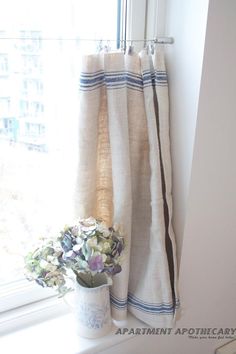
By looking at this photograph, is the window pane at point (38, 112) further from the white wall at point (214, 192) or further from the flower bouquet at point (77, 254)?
the white wall at point (214, 192)

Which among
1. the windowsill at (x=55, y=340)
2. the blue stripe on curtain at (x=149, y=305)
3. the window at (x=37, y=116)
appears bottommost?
the windowsill at (x=55, y=340)

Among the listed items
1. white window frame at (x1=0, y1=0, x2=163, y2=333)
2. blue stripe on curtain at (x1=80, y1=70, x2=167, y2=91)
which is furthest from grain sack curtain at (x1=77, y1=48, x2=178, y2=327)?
white window frame at (x1=0, y1=0, x2=163, y2=333)

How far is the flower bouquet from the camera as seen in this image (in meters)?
0.93

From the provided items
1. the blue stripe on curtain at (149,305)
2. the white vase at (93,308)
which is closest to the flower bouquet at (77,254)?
the white vase at (93,308)

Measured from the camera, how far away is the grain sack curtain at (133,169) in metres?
0.95

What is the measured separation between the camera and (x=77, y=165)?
996 millimetres

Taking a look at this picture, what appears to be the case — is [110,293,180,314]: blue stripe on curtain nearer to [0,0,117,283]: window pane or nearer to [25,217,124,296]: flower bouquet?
[25,217,124,296]: flower bouquet

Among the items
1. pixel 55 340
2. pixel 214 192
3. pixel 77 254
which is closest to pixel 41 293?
pixel 55 340

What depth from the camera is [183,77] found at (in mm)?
964

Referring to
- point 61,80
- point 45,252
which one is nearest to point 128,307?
point 45,252

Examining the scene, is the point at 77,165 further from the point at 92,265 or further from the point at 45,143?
the point at 92,265

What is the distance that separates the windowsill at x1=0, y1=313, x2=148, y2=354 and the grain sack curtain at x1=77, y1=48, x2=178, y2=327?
0.08 metres

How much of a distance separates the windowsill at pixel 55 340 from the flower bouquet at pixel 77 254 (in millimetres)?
215

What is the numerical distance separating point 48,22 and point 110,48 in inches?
7.2
